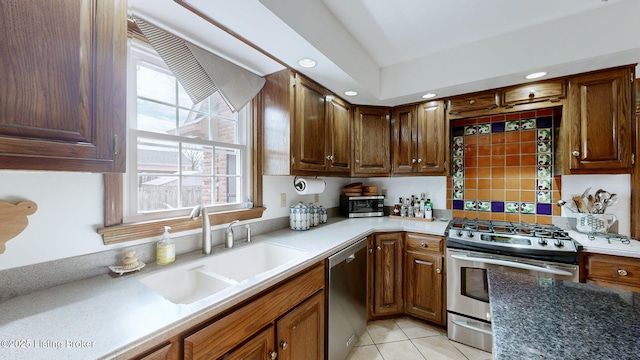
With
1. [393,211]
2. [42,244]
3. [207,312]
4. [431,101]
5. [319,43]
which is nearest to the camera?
[207,312]

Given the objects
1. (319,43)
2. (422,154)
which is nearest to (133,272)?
(319,43)

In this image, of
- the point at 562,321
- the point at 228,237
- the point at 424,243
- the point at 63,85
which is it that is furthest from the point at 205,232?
the point at 424,243

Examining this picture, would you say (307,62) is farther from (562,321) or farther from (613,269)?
(613,269)

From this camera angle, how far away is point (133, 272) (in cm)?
116

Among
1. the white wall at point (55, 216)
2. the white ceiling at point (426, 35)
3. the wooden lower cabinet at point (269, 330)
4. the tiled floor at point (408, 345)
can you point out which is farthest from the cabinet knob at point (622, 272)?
the white wall at point (55, 216)

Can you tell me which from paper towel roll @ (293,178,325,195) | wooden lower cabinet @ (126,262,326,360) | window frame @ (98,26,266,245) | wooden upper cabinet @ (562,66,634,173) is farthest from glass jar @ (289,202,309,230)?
wooden upper cabinet @ (562,66,634,173)

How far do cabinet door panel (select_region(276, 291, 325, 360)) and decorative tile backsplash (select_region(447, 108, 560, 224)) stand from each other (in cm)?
193

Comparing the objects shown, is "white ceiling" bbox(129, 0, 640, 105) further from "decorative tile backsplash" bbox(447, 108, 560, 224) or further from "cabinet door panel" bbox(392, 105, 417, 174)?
"decorative tile backsplash" bbox(447, 108, 560, 224)

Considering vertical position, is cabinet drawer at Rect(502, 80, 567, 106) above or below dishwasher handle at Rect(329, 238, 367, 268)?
above

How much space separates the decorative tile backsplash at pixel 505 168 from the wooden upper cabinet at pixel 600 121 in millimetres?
312

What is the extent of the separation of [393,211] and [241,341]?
2268 millimetres

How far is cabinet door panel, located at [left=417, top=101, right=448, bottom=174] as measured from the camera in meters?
2.40

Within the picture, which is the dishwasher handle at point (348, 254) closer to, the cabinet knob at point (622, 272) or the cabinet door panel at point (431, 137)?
the cabinet door panel at point (431, 137)

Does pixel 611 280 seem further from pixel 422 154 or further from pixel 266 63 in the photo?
pixel 266 63
